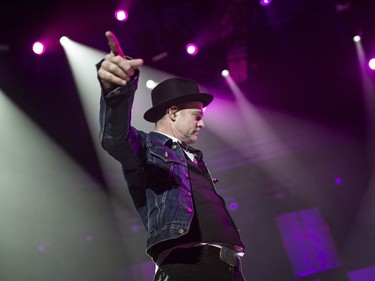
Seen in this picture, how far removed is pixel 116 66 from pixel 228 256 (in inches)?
45.6

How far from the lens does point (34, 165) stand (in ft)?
21.5

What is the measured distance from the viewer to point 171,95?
2.75 meters

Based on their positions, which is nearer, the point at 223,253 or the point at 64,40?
the point at 223,253

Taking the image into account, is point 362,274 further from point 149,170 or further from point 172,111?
point 149,170

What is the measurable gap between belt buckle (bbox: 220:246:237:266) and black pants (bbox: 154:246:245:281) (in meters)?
0.02

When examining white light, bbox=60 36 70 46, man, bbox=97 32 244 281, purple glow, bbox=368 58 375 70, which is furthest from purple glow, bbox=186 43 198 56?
man, bbox=97 32 244 281

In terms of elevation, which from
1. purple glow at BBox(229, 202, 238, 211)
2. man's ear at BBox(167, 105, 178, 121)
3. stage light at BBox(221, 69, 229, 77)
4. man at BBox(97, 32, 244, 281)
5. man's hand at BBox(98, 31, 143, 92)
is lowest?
man at BBox(97, 32, 244, 281)

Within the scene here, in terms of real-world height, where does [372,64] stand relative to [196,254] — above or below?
above

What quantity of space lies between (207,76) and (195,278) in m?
5.38

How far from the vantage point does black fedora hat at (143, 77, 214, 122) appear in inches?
108

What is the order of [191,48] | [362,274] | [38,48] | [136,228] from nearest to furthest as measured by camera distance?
[38,48], [191,48], [136,228], [362,274]

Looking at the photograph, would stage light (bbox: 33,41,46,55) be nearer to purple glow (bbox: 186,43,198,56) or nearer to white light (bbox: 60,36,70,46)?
white light (bbox: 60,36,70,46)

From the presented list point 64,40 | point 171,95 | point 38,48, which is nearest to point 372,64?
point 64,40

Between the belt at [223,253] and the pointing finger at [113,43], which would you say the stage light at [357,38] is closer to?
the belt at [223,253]
